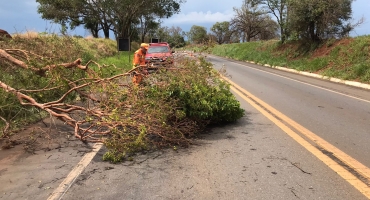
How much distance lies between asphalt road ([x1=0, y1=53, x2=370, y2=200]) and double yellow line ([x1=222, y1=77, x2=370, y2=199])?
109mm

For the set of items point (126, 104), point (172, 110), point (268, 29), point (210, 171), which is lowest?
point (210, 171)

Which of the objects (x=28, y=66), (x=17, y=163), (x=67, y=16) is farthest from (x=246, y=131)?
(x=67, y=16)

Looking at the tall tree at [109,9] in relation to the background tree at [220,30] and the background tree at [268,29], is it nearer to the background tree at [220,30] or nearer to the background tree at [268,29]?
the background tree at [268,29]

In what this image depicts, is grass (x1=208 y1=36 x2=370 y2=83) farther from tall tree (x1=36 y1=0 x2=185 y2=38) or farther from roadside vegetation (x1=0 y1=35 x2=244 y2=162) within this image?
tall tree (x1=36 y1=0 x2=185 y2=38)

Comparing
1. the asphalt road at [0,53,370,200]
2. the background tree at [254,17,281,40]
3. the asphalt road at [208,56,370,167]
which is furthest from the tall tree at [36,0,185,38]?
the asphalt road at [0,53,370,200]

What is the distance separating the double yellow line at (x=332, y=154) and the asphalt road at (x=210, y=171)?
0.36 feet

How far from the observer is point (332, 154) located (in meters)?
5.12

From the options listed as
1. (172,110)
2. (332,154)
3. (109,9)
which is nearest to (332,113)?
(332,154)

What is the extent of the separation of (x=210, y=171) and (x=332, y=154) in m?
1.92

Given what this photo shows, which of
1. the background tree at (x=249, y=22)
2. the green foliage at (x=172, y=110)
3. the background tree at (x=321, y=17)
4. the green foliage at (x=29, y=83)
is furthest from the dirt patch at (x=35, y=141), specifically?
the background tree at (x=249, y=22)

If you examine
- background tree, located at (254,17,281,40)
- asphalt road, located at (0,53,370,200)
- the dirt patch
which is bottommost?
the dirt patch

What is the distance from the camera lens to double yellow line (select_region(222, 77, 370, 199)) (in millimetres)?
4188

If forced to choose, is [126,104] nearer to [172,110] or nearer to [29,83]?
[172,110]

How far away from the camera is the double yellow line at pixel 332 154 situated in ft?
13.7
